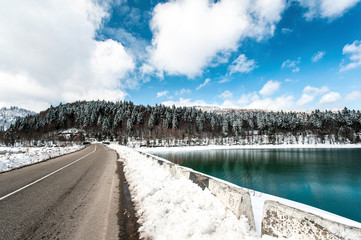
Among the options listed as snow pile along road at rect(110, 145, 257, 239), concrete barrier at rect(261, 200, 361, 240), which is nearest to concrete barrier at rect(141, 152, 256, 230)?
snow pile along road at rect(110, 145, 257, 239)

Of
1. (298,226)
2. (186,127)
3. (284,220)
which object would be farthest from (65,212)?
(186,127)

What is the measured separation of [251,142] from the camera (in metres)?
104

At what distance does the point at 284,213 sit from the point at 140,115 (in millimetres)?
141293

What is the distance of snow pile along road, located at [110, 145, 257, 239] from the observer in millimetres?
3143

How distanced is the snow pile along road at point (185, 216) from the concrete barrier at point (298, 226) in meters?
0.41

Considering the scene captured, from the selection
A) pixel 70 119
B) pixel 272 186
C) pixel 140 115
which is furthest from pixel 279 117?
pixel 70 119

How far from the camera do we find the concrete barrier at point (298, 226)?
202cm

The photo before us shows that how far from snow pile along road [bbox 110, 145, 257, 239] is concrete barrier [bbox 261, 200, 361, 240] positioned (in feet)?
1.36

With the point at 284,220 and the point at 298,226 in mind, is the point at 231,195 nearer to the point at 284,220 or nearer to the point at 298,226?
the point at 284,220

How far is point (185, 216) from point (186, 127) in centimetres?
12288

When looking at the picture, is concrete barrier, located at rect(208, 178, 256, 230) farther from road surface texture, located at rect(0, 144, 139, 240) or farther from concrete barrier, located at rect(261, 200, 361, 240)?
road surface texture, located at rect(0, 144, 139, 240)

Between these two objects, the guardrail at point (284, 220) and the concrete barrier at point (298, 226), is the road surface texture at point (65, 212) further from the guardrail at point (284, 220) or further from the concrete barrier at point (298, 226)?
the concrete barrier at point (298, 226)

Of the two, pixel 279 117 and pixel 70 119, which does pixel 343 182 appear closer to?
pixel 279 117

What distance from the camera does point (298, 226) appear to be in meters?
2.42
